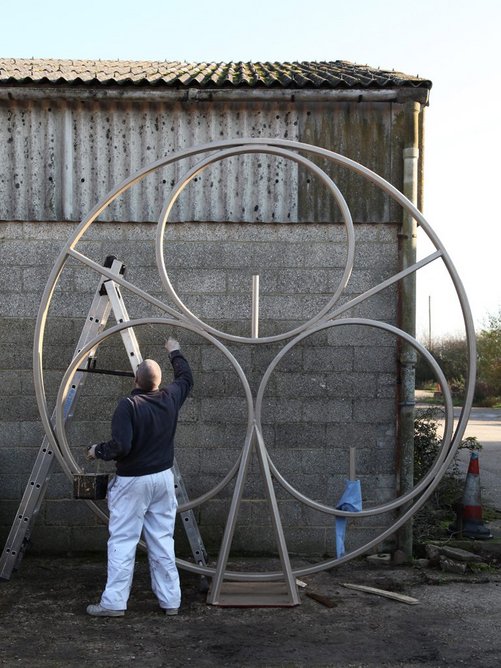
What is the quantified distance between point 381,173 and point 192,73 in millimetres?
2204

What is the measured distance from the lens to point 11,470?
7.69 meters

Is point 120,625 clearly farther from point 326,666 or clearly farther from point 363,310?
point 363,310

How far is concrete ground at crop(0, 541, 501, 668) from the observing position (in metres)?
5.27

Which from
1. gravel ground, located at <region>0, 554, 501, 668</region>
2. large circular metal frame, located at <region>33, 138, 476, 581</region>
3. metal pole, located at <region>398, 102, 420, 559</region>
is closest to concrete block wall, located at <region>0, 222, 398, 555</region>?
metal pole, located at <region>398, 102, 420, 559</region>

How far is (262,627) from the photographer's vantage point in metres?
5.82

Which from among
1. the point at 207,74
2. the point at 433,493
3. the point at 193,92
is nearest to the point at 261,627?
the point at 433,493

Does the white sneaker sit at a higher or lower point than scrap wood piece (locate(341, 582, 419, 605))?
higher

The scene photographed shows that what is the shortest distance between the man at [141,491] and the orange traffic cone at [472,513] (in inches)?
136

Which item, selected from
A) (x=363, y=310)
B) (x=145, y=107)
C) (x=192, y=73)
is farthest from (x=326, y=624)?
(x=192, y=73)

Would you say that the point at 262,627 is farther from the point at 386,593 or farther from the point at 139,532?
the point at 386,593

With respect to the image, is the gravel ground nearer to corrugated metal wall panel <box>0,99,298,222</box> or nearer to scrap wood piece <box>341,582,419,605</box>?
scrap wood piece <box>341,582,419,605</box>

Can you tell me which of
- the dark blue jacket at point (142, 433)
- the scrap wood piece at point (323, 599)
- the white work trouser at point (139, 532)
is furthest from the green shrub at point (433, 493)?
the dark blue jacket at point (142, 433)

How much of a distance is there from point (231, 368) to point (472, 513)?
2.83 meters

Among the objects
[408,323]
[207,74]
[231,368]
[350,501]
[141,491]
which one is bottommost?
[350,501]
